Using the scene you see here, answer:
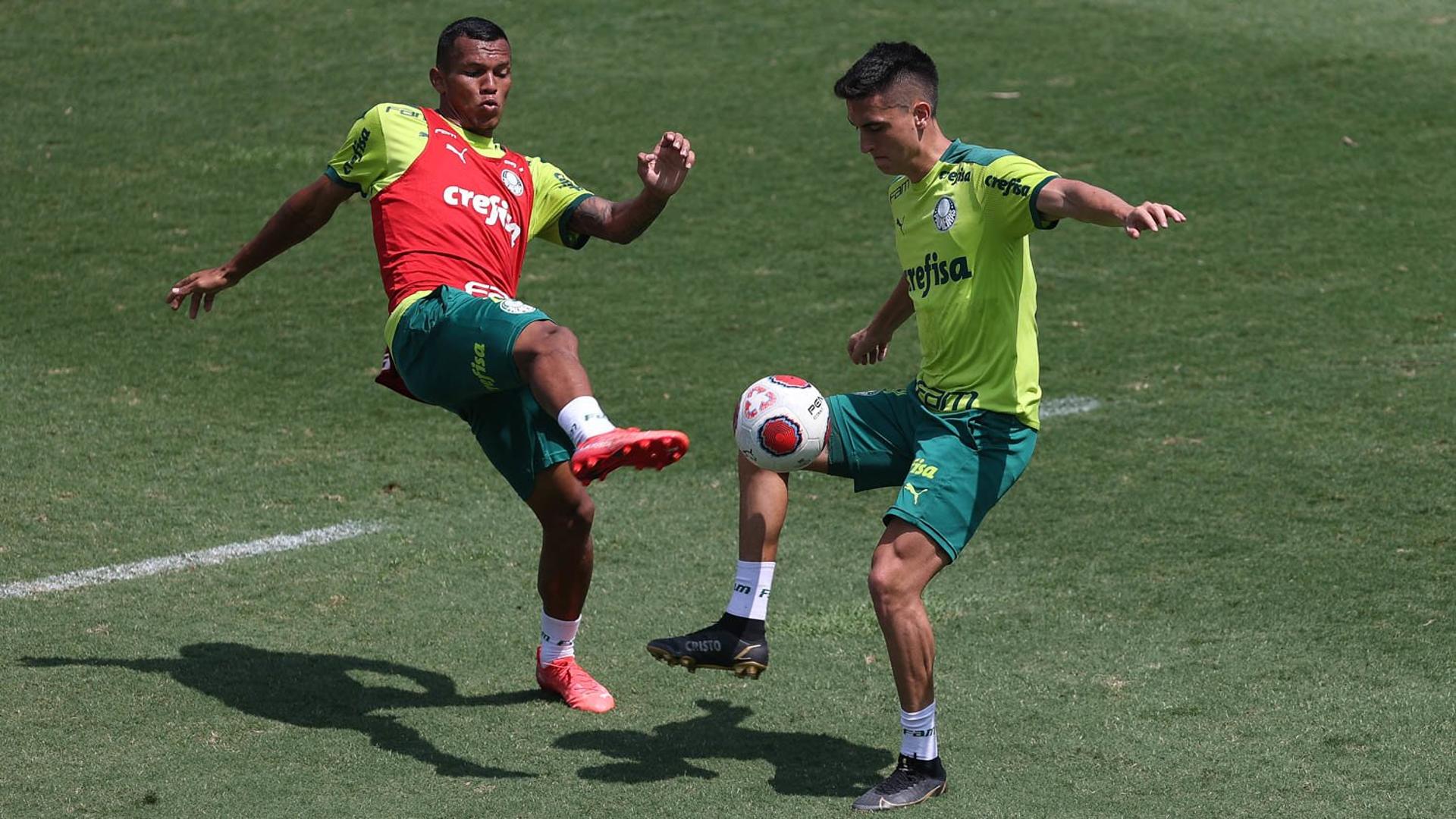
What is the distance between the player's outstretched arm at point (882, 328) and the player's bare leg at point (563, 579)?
118 centimetres

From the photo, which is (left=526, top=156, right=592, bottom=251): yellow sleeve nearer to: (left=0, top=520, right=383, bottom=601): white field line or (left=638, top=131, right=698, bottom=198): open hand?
(left=638, top=131, right=698, bottom=198): open hand

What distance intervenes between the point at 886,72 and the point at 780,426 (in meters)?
1.22

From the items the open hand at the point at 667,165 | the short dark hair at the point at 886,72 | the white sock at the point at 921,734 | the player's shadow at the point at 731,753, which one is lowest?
the player's shadow at the point at 731,753

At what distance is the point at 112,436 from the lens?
896 cm

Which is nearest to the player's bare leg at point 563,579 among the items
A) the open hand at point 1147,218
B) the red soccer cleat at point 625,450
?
the red soccer cleat at point 625,450

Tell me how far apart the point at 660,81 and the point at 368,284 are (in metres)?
4.24

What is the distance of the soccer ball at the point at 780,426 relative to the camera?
545cm

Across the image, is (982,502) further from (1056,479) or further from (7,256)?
(7,256)

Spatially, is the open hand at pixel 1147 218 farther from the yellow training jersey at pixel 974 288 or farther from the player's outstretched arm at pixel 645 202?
the player's outstretched arm at pixel 645 202

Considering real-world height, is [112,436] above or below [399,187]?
below

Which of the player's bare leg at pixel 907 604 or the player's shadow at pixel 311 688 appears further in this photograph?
the player's shadow at pixel 311 688

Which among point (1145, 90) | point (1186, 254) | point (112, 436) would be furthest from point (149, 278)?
point (1145, 90)

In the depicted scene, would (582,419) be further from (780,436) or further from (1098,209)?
(1098,209)

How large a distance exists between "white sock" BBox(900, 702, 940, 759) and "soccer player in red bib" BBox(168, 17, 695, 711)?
1319mm
